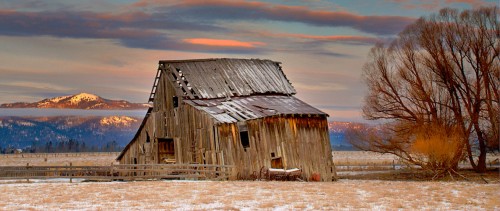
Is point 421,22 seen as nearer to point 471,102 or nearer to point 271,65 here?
point 471,102

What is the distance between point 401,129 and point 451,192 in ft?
54.9

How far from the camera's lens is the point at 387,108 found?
1935 inches

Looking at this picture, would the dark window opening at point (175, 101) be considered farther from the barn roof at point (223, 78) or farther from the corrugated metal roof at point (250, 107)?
the corrugated metal roof at point (250, 107)

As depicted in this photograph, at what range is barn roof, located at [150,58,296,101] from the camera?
4659cm

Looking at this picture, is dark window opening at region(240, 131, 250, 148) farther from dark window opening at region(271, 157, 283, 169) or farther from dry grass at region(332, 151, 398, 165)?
dry grass at region(332, 151, 398, 165)

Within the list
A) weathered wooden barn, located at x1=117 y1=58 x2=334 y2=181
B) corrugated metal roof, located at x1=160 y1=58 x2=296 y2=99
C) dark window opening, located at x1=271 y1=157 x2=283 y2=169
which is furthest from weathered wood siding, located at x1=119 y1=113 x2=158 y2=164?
dark window opening, located at x1=271 y1=157 x2=283 y2=169

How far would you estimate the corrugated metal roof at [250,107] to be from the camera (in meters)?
42.3

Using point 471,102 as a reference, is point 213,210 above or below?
below

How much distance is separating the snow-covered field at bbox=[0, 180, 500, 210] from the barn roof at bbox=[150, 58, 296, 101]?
11.8 m

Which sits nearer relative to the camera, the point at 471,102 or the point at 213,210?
the point at 213,210

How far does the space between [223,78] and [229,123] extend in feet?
26.9

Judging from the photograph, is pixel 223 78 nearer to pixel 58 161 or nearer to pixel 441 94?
pixel 441 94

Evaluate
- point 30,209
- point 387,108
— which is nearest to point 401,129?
point 387,108

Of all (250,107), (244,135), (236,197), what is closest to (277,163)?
(244,135)
